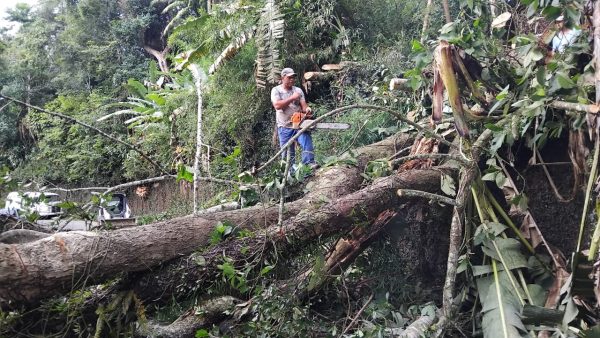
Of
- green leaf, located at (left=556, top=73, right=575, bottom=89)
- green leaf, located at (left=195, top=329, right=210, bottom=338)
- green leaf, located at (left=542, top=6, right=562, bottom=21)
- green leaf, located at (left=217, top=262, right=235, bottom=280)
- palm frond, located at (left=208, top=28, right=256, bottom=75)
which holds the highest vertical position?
green leaf, located at (left=542, top=6, right=562, bottom=21)

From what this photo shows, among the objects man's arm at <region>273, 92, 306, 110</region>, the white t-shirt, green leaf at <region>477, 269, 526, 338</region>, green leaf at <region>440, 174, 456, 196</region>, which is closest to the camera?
green leaf at <region>477, 269, 526, 338</region>

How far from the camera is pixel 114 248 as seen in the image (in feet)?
10.3

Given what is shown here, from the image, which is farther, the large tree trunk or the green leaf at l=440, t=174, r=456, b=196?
the green leaf at l=440, t=174, r=456, b=196

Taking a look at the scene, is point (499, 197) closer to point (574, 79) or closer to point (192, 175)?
point (574, 79)

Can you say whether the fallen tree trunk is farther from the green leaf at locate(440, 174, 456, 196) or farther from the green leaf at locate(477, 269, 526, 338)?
the green leaf at locate(477, 269, 526, 338)

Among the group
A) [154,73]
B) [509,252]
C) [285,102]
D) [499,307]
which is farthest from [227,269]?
[154,73]

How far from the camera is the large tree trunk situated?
279 cm

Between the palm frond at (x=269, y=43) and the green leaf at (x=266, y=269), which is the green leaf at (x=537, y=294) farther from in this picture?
the palm frond at (x=269, y=43)

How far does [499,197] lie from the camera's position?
4.28m

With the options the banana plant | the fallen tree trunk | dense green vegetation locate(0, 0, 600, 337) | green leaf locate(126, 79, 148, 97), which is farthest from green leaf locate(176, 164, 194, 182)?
green leaf locate(126, 79, 148, 97)

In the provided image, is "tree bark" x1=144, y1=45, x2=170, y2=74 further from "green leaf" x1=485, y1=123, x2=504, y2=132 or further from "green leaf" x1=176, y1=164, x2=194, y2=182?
"green leaf" x1=485, y1=123, x2=504, y2=132

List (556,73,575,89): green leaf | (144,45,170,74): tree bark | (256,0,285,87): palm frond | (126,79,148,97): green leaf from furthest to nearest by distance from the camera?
(144,45,170,74): tree bark < (126,79,148,97): green leaf < (256,0,285,87): palm frond < (556,73,575,89): green leaf

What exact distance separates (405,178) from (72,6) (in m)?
17.4

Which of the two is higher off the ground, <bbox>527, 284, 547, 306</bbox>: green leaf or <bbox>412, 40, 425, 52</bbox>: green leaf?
<bbox>412, 40, 425, 52</bbox>: green leaf
